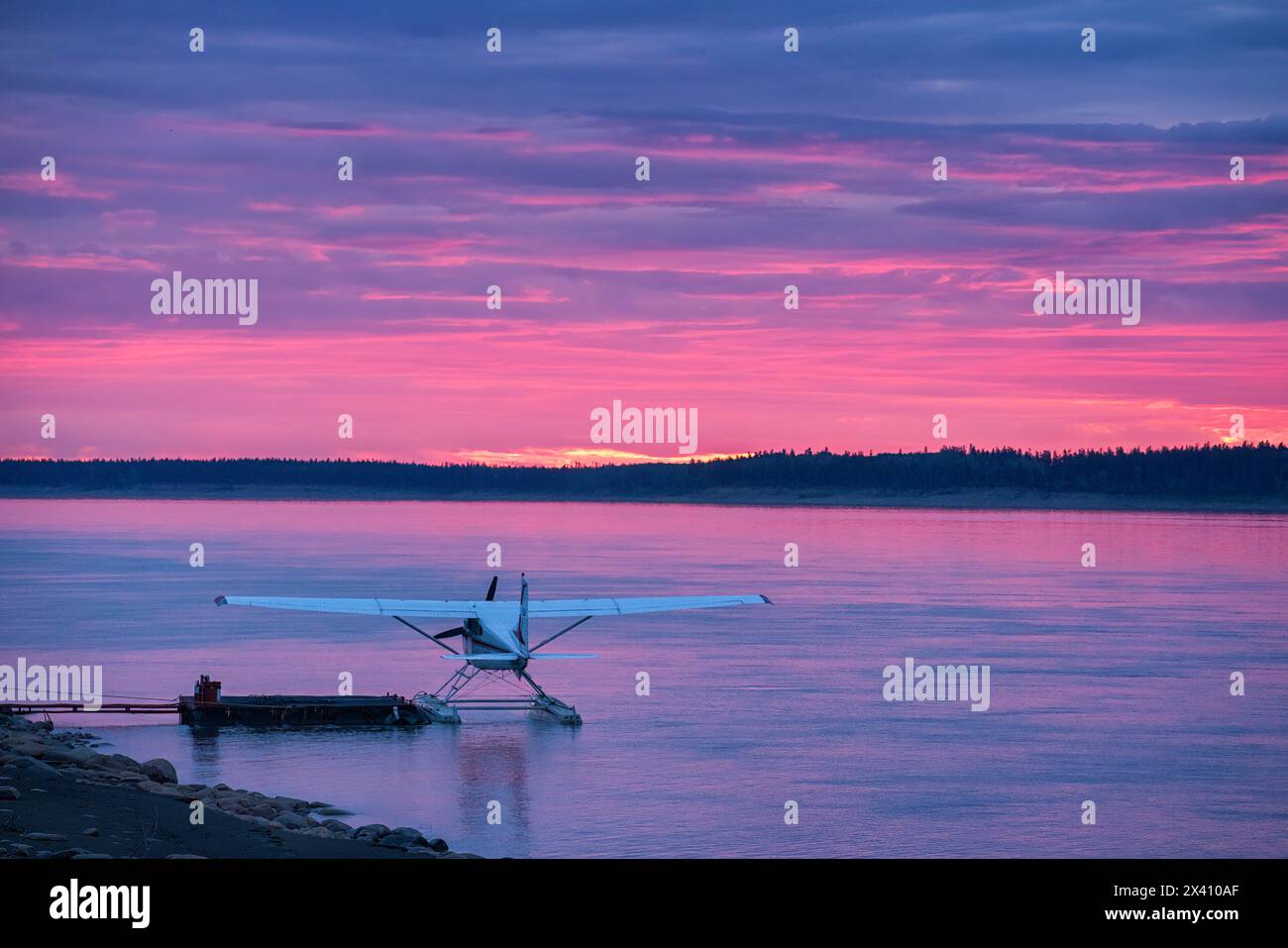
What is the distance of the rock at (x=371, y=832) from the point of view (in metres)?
17.0

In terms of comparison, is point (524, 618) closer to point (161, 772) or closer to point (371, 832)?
point (161, 772)

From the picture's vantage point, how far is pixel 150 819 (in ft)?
51.9

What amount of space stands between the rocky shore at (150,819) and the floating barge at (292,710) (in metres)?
6.72

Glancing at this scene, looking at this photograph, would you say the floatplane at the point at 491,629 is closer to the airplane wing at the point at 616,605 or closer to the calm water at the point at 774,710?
the airplane wing at the point at 616,605

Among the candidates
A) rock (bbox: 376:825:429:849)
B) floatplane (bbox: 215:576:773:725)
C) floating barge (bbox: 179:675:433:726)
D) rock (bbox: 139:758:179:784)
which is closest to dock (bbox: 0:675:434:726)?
floating barge (bbox: 179:675:433:726)

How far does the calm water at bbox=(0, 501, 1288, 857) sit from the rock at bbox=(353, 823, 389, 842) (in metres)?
1.45

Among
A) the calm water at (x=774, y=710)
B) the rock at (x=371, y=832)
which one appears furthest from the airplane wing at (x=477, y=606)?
the rock at (x=371, y=832)

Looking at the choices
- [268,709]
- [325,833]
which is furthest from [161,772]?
[268,709]

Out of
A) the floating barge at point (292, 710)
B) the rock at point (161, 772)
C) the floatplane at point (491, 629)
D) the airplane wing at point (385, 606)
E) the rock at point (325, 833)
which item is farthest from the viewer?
the airplane wing at point (385, 606)

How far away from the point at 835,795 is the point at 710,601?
12643 millimetres

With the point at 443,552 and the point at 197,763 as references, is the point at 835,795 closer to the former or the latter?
the point at 197,763

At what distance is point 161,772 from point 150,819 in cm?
440
